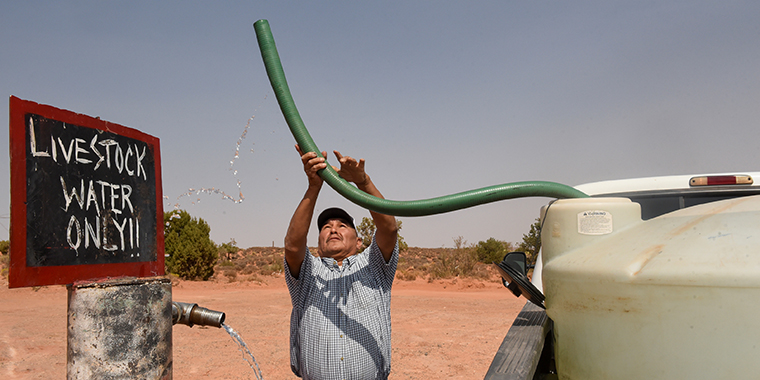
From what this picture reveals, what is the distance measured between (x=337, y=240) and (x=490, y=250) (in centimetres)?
2205

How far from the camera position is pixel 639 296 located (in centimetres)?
→ 125

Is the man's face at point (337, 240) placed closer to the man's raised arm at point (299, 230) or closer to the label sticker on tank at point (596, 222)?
the man's raised arm at point (299, 230)

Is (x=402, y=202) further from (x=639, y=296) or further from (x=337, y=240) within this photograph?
(x=337, y=240)

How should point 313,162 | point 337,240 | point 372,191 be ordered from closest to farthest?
1. point 313,162
2. point 372,191
3. point 337,240

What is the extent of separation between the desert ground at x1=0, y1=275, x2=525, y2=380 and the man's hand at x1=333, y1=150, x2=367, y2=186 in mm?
4367

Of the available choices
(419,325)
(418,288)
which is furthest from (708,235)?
(418,288)

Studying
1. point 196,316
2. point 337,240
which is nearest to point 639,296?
point 196,316

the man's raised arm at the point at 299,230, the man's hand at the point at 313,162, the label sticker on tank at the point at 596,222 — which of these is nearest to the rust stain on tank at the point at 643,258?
the label sticker on tank at the point at 596,222

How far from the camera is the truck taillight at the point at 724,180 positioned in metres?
2.63

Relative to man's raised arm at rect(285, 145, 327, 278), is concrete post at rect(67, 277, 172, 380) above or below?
below

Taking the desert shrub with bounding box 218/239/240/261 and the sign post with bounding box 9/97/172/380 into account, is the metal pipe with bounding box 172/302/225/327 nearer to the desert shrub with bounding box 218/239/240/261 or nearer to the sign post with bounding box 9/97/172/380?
the sign post with bounding box 9/97/172/380

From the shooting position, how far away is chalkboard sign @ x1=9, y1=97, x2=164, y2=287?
1854 millimetres

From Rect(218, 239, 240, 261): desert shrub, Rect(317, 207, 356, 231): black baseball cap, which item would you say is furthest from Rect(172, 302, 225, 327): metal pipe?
Rect(218, 239, 240, 261): desert shrub

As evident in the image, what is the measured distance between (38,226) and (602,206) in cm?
197
